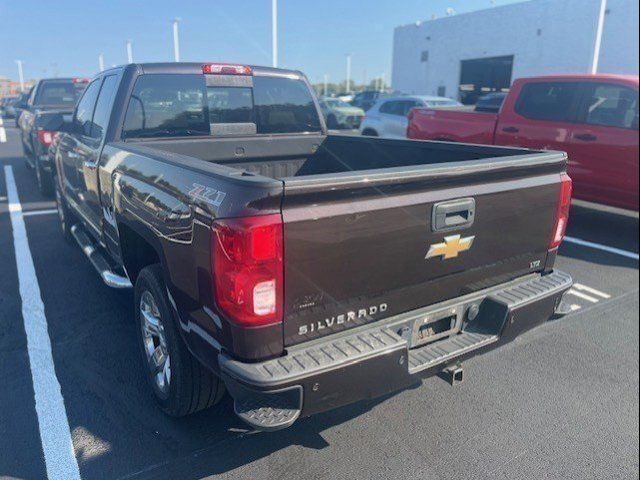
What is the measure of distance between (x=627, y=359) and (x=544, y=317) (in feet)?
4.33

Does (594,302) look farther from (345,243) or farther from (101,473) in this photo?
(101,473)

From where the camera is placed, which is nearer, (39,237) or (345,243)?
(345,243)

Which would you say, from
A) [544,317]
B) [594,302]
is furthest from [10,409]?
[594,302]

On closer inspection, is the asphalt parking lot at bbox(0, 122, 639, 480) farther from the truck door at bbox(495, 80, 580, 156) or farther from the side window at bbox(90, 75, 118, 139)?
the truck door at bbox(495, 80, 580, 156)

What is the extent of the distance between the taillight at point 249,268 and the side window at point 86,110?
2905 mm

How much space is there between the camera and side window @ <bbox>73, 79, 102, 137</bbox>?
445cm

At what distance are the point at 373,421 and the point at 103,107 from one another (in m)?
3.16

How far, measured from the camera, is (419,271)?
2508 millimetres

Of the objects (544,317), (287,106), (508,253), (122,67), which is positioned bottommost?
(544,317)

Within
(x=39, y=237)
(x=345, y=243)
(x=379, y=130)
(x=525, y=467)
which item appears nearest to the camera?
(x=345, y=243)

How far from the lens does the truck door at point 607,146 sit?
6277 millimetres

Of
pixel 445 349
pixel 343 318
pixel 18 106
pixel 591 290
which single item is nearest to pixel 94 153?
pixel 343 318

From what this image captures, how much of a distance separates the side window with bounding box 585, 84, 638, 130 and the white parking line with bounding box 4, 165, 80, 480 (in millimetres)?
6732

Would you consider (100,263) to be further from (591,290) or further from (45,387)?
(591,290)
